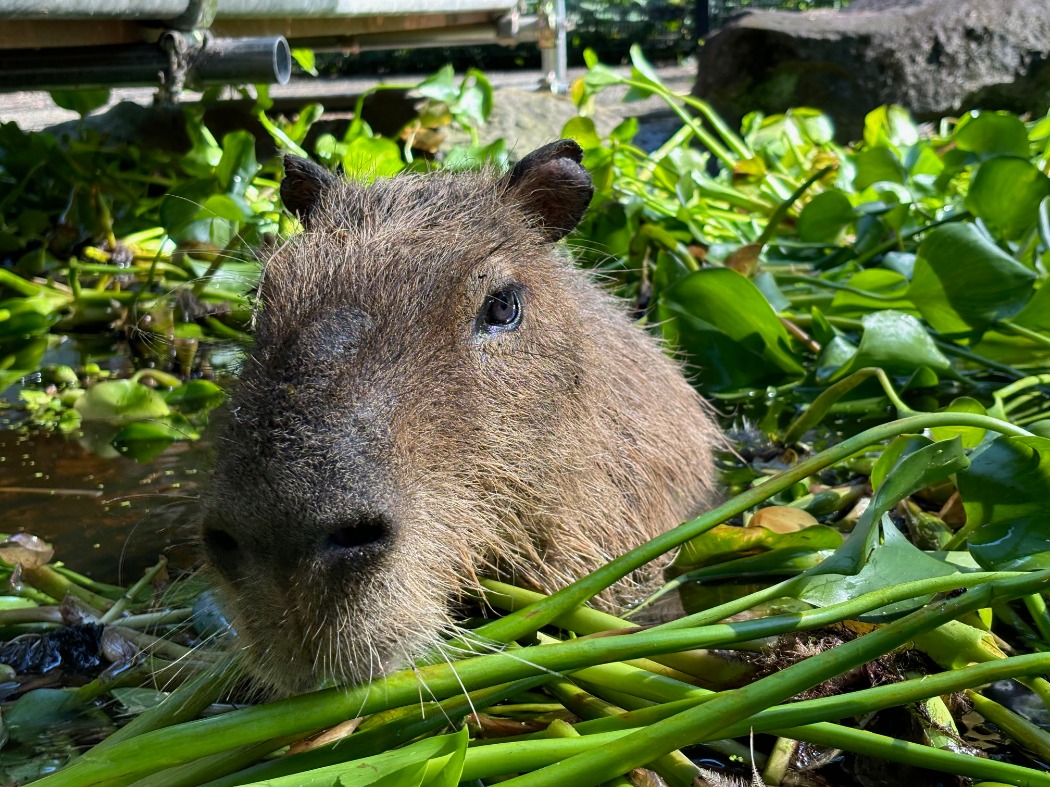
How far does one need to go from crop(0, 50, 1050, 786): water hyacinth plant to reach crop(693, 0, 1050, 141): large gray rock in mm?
5406

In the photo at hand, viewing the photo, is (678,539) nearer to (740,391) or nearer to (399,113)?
(740,391)

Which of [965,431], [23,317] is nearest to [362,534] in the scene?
[965,431]

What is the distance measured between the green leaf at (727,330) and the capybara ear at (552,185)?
29.7 inches

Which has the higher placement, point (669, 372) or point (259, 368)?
point (259, 368)

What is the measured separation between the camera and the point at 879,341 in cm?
312

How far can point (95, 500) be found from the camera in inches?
134

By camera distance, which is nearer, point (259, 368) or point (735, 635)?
point (735, 635)

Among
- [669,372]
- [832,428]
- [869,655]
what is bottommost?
[832,428]

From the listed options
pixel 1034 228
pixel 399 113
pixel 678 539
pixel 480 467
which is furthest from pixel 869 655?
pixel 399 113

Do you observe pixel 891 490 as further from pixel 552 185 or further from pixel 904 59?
pixel 904 59

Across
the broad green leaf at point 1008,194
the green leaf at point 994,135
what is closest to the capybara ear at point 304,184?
the broad green leaf at point 1008,194

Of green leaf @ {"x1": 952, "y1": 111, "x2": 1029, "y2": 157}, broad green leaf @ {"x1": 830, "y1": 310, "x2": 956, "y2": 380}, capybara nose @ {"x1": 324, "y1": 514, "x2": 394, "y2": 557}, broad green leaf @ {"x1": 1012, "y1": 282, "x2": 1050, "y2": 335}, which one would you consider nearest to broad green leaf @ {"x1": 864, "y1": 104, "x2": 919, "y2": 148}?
green leaf @ {"x1": 952, "y1": 111, "x2": 1029, "y2": 157}

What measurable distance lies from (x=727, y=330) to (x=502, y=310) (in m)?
1.51

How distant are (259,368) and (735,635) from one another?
97 cm
